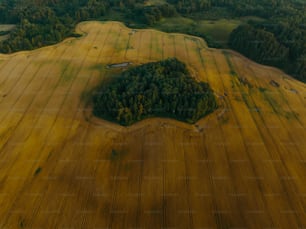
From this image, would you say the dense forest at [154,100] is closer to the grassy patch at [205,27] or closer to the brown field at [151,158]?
the brown field at [151,158]

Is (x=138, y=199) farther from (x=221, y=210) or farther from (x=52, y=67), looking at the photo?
(x=52, y=67)

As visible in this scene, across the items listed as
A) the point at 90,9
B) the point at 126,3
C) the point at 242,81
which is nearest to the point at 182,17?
the point at 126,3

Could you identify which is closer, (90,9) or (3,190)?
(3,190)

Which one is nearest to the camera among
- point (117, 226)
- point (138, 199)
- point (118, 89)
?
point (117, 226)

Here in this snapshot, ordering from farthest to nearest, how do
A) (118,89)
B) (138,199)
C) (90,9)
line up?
(90,9)
(118,89)
(138,199)

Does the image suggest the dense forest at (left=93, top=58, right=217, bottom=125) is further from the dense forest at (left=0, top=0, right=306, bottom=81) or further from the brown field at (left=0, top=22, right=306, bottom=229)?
the dense forest at (left=0, top=0, right=306, bottom=81)

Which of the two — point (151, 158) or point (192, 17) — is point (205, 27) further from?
point (151, 158)

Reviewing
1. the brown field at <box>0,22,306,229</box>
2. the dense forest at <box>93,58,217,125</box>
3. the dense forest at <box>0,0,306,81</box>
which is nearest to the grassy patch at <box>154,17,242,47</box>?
the dense forest at <box>0,0,306,81</box>

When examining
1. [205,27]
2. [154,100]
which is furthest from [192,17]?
[154,100]
